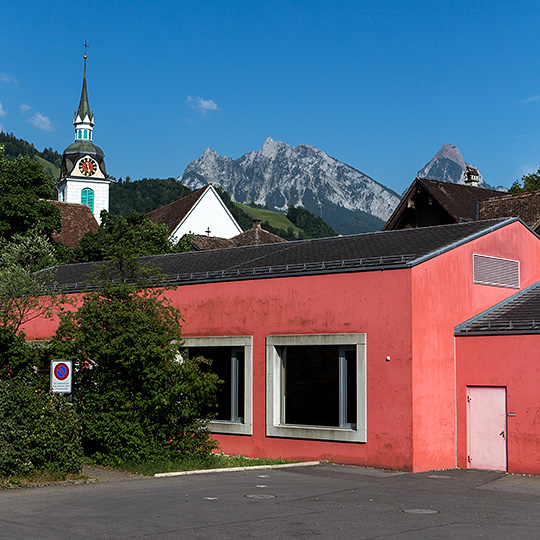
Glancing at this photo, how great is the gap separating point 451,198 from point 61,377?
90.7 ft

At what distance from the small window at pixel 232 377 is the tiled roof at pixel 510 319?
17.8 ft

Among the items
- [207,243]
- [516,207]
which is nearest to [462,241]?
[516,207]

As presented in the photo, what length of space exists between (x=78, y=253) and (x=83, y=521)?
114ft

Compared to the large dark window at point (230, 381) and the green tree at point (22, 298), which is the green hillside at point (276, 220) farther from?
the large dark window at point (230, 381)

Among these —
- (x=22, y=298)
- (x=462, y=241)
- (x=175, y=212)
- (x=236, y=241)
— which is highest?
(x=175, y=212)

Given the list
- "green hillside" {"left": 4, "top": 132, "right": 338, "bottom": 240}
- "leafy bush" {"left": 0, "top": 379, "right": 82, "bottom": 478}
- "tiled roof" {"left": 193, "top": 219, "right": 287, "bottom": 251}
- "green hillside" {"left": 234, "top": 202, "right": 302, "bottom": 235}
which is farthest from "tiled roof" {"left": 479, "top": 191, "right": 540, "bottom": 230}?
"green hillside" {"left": 234, "top": 202, "right": 302, "bottom": 235}

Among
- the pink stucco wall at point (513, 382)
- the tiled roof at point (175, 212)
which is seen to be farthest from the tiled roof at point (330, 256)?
the tiled roof at point (175, 212)

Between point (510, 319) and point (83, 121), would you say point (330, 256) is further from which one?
point (83, 121)

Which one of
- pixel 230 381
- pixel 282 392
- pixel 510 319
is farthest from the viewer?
pixel 230 381

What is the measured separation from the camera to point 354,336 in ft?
61.0

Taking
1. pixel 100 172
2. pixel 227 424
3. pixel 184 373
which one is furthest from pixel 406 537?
pixel 100 172

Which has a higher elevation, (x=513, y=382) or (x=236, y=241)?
(x=236, y=241)

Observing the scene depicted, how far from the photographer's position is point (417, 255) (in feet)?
60.4

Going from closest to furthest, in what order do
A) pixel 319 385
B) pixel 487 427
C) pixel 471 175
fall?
1. pixel 487 427
2. pixel 319 385
3. pixel 471 175
